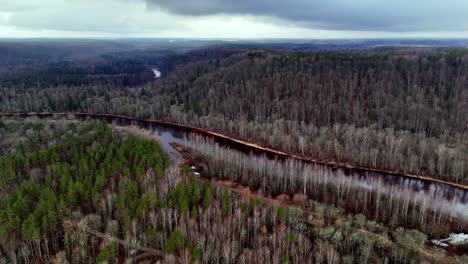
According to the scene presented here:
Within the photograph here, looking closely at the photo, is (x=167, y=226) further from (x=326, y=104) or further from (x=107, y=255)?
(x=326, y=104)

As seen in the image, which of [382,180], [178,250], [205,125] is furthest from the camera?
[205,125]

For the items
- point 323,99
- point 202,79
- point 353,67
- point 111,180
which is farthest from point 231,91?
point 111,180

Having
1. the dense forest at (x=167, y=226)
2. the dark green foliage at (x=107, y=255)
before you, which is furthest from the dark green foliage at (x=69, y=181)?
the dark green foliage at (x=107, y=255)

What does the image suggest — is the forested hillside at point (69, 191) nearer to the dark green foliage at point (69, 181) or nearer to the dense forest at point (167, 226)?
the dark green foliage at point (69, 181)

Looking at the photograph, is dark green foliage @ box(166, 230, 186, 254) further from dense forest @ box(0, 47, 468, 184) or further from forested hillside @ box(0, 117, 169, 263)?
dense forest @ box(0, 47, 468, 184)

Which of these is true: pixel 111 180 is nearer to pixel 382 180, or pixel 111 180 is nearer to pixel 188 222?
pixel 188 222

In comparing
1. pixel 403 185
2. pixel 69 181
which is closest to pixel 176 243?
pixel 69 181
